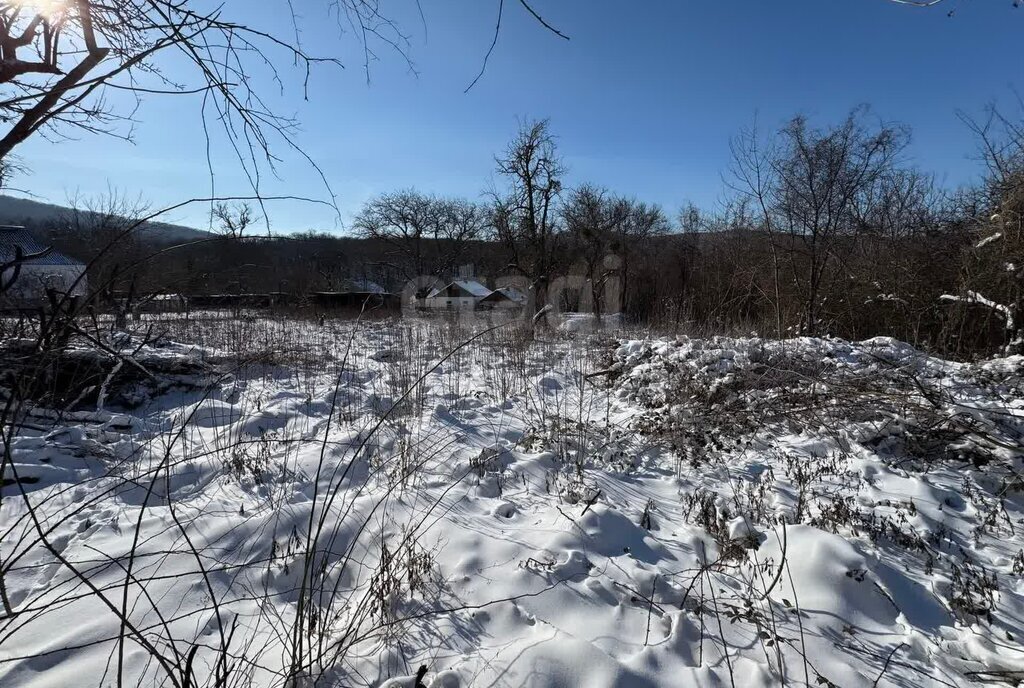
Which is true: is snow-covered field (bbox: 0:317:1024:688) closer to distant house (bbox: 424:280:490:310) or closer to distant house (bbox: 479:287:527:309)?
distant house (bbox: 479:287:527:309)

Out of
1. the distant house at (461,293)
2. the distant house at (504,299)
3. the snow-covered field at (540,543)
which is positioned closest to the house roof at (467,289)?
the distant house at (461,293)

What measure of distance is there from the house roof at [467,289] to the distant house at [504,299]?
5419 millimetres

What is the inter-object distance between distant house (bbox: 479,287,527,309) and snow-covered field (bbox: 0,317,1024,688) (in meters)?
18.4

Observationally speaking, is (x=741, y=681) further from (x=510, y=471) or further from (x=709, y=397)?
(x=709, y=397)

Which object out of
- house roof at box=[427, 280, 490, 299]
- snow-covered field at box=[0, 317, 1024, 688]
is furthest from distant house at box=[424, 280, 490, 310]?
snow-covered field at box=[0, 317, 1024, 688]

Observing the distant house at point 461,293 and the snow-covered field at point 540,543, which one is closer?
the snow-covered field at point 540,543

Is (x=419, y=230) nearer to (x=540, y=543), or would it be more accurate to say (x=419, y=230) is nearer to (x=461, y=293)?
(x=461, y=293)

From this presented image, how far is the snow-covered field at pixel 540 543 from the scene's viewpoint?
164 cm

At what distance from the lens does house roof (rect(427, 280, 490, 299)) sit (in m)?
34.8

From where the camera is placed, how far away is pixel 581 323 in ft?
46.4

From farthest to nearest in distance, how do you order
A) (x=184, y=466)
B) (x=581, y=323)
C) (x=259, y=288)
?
1. (x=259, y=288)
2. (x=581, y=323)
3. (x=184, y=466)

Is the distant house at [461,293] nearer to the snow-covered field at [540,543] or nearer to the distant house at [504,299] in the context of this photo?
the distant house at [504,299]

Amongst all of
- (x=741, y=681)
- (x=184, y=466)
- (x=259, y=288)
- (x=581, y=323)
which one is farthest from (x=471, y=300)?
(x=741, y=681)

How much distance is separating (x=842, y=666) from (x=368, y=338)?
458 inches
